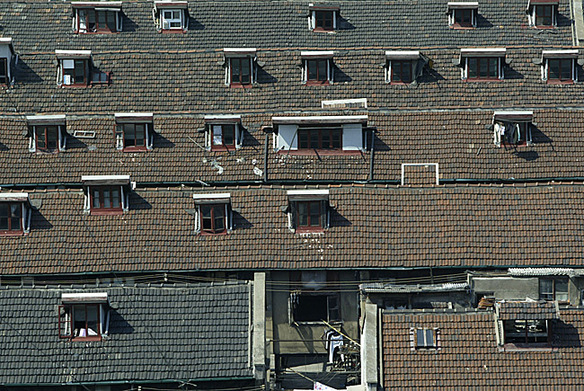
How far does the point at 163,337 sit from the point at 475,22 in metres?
35.6

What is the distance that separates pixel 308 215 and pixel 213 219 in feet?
15.3

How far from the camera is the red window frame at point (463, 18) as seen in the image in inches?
3494

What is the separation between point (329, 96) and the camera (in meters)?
82.0

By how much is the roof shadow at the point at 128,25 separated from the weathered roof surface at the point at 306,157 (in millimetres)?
10931

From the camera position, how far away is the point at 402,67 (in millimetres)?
82875

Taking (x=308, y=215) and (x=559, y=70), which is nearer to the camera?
(x=308, y=215)

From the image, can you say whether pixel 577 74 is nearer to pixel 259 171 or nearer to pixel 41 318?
pixel 259 171

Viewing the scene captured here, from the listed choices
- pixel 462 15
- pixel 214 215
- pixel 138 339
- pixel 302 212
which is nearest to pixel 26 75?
pixel 214 215

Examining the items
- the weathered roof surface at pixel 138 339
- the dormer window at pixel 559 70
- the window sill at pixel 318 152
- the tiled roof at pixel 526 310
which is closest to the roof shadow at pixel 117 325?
the weathered roof surface at pixel 138 339

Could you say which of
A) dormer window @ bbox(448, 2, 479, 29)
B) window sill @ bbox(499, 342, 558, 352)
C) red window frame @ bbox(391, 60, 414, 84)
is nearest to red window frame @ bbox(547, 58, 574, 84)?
dormer window @ bbox(448, 2, 479, 29)

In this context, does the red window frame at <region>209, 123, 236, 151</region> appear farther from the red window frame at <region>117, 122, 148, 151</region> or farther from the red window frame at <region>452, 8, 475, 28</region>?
the red window frame at <region>452, 8, 475, 28</region>

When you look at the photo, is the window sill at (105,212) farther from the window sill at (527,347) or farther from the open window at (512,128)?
the window sill at (527,347)

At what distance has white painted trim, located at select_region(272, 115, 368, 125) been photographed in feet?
253

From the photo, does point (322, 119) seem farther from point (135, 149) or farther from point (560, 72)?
point (560, 72)
